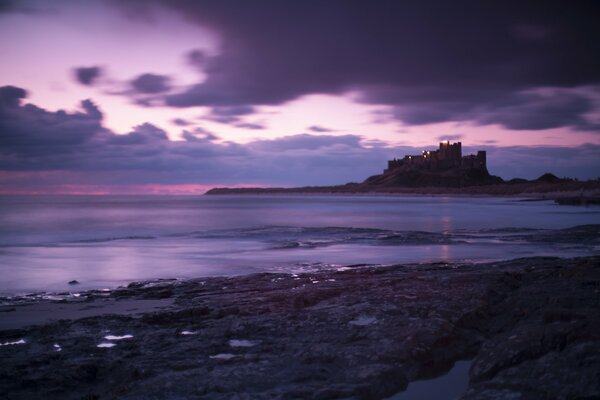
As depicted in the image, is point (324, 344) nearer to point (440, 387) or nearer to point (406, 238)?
point (440, 387)

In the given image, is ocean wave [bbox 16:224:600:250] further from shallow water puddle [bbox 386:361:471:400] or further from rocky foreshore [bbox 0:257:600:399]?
shallow water puddle [bbox 386:361:471:400]

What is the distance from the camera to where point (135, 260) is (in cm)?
1520

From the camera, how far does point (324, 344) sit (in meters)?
4.70

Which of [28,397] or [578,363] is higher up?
[578,363]

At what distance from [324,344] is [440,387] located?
108 centimetres

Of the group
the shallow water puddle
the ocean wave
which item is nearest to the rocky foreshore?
the shallow water puddle

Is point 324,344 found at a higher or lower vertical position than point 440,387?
higher

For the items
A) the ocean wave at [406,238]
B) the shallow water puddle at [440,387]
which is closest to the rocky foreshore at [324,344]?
the shallow water puddle at [440,387]

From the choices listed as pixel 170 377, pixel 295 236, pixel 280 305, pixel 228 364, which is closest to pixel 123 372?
pixel 170 377

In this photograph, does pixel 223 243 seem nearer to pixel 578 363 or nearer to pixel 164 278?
pixel 164 278

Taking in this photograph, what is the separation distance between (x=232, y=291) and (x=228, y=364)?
4.19 m

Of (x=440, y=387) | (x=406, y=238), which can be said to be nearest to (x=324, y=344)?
(x=440, y=387)

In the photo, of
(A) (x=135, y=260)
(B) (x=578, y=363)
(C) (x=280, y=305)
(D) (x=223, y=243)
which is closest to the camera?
(B) (x=578, y=363)

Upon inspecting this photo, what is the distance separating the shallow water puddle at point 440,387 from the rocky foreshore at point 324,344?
87mm
